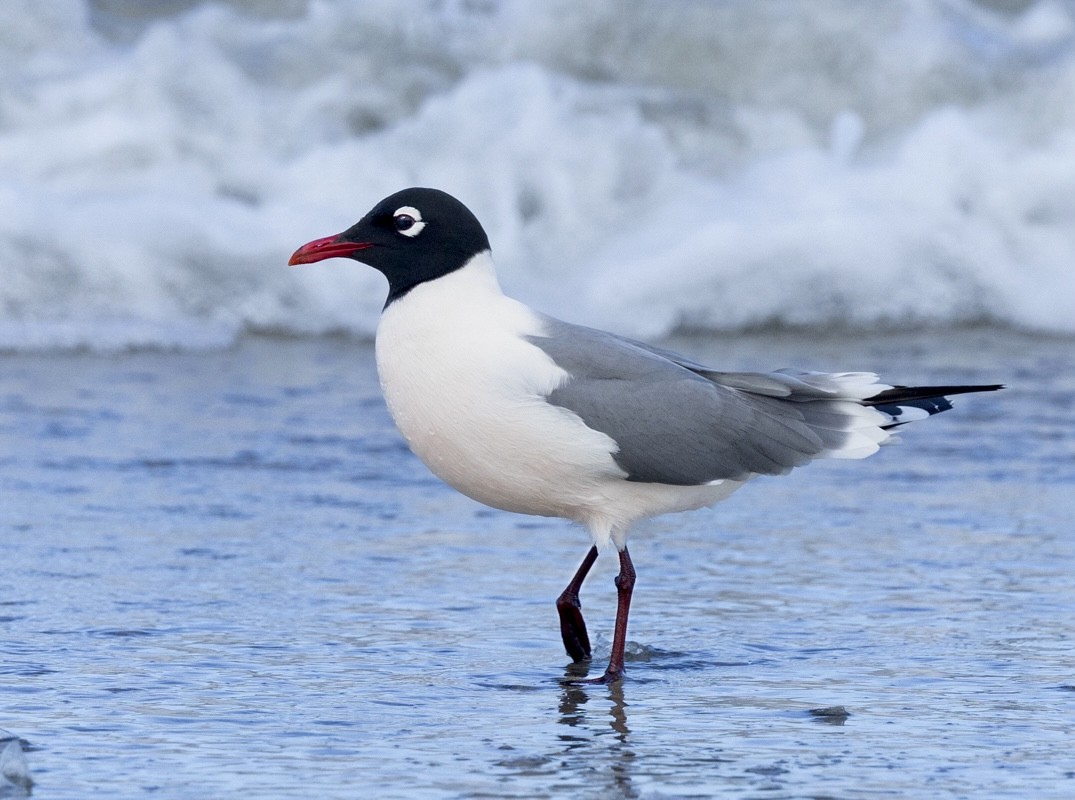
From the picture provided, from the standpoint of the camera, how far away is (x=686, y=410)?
489 cm

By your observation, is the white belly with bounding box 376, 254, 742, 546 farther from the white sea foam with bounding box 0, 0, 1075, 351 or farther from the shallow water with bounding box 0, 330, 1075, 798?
the white sea foam with bounding box 0, 0, 1075, 351

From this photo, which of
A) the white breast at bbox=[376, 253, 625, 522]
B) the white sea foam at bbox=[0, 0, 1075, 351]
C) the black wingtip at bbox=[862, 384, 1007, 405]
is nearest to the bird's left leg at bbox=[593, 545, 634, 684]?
the white breast at bbox=[376, 253, 625, 522]

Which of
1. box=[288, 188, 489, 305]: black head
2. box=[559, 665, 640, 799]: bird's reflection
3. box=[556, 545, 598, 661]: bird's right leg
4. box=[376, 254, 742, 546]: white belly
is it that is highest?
box=[288, 188, 489, 305]: black head

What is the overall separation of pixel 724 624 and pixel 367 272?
6.36 m

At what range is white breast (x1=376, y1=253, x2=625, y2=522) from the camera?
461cm

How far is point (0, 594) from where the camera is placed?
5.22 m

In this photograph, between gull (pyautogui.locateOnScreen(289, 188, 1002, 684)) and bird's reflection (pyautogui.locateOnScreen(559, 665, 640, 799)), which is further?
gull (pyautogui.locateOnScreen(289, 188, 1002, 684))

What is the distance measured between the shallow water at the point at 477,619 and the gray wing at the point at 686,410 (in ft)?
1.60

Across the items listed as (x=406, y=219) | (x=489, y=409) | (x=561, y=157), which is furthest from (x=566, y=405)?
(x=561, y=157)

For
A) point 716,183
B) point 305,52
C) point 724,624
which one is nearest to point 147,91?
point 305,52

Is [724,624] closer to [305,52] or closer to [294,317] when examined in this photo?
[294,317]

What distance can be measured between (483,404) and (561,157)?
8.65m

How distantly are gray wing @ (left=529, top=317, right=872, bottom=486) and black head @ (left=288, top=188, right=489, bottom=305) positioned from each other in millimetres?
318

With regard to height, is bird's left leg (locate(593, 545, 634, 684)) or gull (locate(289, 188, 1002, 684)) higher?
gull (locate(289, 188, 1002, 684))
